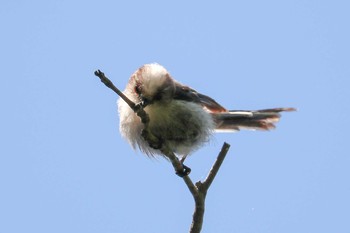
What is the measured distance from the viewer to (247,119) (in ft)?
22.5

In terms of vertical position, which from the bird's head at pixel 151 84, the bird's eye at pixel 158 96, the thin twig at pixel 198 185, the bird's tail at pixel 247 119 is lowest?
the bird's tail at pixel 247 119

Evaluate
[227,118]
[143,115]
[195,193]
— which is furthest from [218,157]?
[227,118]

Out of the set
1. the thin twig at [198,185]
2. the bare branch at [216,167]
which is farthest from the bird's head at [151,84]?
the bare branch at [216,167]

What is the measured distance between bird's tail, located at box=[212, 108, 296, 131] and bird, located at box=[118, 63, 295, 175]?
0.01 meters

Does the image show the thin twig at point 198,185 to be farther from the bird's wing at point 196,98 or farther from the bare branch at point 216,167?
the bird's wing at point 196,98

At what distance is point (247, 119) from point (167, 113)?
1.43 m

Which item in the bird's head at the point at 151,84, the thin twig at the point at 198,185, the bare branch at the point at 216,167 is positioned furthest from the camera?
the bird's head at the point at 151,84

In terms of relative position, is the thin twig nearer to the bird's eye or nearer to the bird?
the bird

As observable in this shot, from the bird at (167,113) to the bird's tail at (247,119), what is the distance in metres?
0.01

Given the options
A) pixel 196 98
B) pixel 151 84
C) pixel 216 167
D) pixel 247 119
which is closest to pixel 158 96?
pixel 151 84

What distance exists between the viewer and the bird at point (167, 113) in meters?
5.70

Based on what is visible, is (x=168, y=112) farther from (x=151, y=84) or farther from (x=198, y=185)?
(x=198, y=185)

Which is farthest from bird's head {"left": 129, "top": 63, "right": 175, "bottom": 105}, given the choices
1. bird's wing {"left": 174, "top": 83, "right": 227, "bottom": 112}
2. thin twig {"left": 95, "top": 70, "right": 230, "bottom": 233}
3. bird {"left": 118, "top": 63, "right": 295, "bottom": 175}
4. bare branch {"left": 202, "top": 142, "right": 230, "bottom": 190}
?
bare branch {"left": 202, "top": 142, "right": 230, "bottom": 190}

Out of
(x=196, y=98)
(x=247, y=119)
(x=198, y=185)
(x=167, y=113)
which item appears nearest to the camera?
(x=198, y=185)
